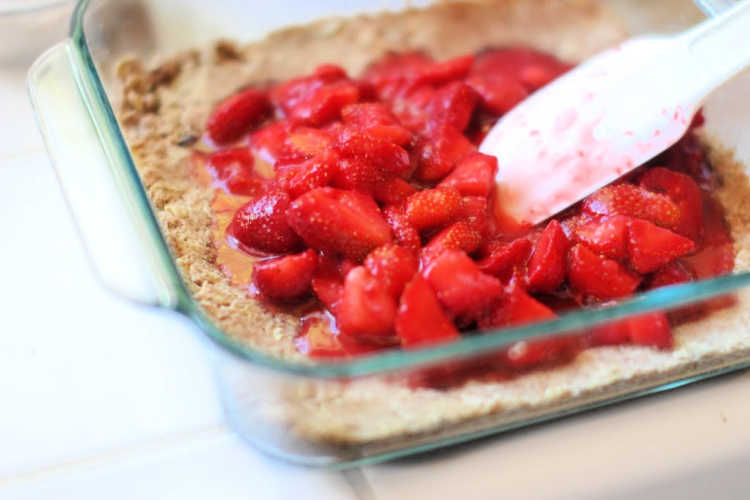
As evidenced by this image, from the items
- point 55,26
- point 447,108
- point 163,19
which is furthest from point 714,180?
point 55,26

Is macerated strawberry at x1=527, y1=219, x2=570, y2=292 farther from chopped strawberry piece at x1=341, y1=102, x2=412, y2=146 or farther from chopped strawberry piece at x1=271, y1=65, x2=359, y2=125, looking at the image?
chopped strawberry piece at x1=271, y1=65, x2=359, y2=125

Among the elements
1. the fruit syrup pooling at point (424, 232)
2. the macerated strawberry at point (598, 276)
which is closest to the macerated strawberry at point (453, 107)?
the fruit syrup pooling at point (424, 232)

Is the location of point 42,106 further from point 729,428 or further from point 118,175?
point 729,428

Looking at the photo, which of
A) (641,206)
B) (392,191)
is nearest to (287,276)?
(392,191)

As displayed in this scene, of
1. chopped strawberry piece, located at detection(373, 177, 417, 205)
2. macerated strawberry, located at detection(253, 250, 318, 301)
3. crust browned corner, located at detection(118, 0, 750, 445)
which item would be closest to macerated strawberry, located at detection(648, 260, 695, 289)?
crust browned corner, located at detection(118, 0, 750, 445)

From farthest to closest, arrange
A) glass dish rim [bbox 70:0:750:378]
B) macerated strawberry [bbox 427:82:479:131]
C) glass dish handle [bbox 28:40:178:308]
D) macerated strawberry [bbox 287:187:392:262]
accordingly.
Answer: macerated strawberry [bbox 427:82:479:131] → macerated strawberry [bbox 287:187:392:262] → glass dish handle [bbox 28:40:178:308] → glass dish rim [bbox 70:0:750:378]

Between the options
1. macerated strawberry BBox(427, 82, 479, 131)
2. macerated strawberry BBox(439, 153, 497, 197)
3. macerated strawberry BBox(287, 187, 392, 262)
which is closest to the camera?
macerated strawberry BBox(287, 187, 392, 262)

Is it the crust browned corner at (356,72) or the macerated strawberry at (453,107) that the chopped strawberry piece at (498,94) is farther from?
the crust browned corner at (356,72)
